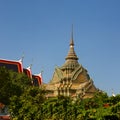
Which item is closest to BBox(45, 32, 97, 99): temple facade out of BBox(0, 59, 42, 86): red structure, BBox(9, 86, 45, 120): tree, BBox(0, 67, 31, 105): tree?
BBox(0, 59, 42, 86): red structure

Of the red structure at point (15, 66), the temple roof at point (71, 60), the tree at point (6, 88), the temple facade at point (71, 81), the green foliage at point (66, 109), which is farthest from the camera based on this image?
the temple roof at point (71, 60)

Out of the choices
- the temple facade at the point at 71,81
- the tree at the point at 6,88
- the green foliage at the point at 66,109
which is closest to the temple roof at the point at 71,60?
the temple facade at the point at 71,81

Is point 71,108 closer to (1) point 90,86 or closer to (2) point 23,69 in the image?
→ (2) point 23,69

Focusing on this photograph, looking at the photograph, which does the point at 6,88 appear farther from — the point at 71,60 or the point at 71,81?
the point at 71,60

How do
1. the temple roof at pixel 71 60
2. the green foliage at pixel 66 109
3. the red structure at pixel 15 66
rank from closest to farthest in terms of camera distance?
the green foliage at pixel 66 109 → the red structure at pixel 15 66 → the temple roof at pixel 71 60

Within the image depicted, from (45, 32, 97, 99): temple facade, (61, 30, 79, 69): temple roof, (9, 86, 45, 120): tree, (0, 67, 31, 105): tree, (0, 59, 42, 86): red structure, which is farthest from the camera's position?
(61, 30, 79, 69): temple roof

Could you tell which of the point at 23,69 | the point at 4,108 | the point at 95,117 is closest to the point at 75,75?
the point at 23,69

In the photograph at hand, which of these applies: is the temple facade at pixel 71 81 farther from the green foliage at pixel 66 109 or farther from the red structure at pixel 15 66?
the green foliage at pixel 66 109

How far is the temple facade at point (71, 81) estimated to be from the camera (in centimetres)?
6979

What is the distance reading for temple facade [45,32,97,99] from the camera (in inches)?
2748

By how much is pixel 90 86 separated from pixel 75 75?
499 centimetres

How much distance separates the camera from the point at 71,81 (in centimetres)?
7300

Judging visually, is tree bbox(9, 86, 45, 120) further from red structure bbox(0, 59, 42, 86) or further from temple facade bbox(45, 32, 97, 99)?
temple facade bbox(45, 32, 97, 99)

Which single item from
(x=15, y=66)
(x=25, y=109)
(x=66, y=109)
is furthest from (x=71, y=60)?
(x=66, y=109)
